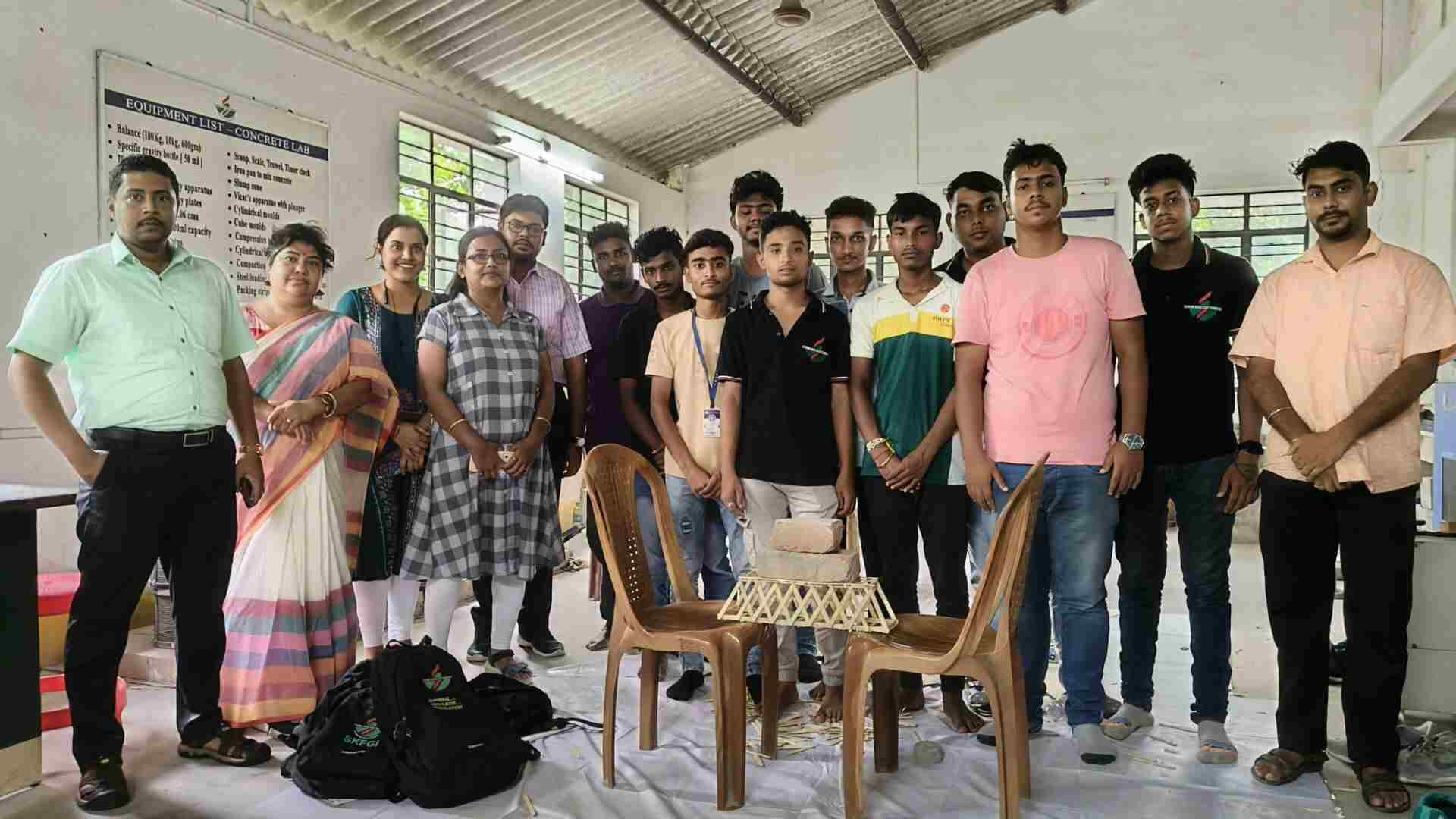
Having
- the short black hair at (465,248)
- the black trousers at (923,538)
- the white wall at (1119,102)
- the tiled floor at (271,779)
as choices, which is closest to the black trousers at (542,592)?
the tiled floor at (271,779)

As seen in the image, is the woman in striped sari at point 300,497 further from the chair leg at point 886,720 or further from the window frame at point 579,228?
the window frame at point 579,228

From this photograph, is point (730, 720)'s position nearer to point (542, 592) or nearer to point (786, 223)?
point (786, 223)

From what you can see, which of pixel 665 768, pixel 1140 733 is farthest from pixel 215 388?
pixel 1140 733

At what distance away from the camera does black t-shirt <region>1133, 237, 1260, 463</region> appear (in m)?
2.90

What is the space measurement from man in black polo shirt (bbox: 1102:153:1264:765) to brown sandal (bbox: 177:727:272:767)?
99.2 inches

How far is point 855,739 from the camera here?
7.86ft

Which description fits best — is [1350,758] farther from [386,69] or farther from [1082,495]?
[386,69]

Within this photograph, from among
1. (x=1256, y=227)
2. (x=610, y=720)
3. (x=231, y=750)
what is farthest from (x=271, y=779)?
(x=1256, y=227)

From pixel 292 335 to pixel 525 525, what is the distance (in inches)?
40.8

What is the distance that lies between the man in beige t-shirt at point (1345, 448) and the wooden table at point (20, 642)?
3.16m

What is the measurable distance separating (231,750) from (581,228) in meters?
6.80

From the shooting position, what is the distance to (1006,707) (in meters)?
2.38

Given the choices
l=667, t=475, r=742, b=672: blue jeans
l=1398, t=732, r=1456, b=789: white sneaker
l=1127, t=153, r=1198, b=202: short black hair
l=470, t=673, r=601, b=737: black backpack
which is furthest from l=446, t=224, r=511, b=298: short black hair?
l=1398, t=732, r=1456, b=789: white sneaker

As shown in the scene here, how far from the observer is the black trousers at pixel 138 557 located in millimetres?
2596
